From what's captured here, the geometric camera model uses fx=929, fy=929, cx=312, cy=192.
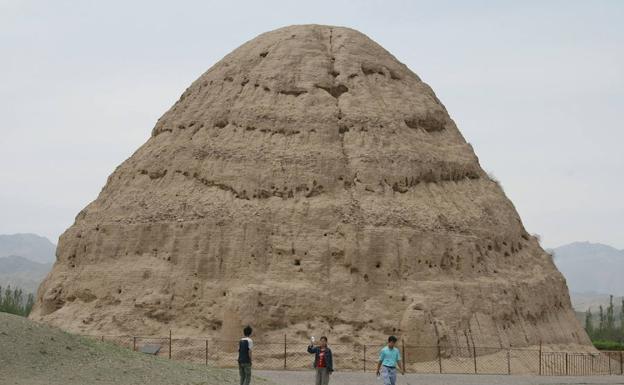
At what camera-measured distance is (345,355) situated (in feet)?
81.8

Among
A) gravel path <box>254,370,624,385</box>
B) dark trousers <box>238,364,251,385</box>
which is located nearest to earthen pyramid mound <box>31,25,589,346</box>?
gravel path <box>254,370,624,385</box>

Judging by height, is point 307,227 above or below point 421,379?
above

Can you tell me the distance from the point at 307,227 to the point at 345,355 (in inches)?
164

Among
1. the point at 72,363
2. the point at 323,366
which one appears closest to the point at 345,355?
the point at 323,366

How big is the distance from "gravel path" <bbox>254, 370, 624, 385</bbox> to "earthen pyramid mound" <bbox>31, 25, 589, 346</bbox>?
5.35ft

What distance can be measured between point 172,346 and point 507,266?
1082 cm

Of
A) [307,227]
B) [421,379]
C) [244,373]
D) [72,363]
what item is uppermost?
[307,227]

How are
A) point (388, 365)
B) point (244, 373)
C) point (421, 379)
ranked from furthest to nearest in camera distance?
point (421, 379) < point (244, 373) < point (388, 365)

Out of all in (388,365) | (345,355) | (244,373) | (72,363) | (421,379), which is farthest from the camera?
(345,355)

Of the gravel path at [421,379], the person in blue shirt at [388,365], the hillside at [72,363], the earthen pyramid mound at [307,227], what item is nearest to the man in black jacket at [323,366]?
the person in blue shirt at [388,365]

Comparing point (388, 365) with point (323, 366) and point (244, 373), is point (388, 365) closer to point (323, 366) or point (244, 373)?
point (323, 366)

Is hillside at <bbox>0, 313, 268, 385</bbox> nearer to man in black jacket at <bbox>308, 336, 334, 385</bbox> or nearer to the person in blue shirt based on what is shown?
man in black jacket at <bbox>308, 336, 334, 385</bbox>

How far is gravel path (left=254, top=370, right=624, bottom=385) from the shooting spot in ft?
73.6

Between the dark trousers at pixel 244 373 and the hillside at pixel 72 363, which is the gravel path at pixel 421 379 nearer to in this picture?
the hillside at pixel 72 363
